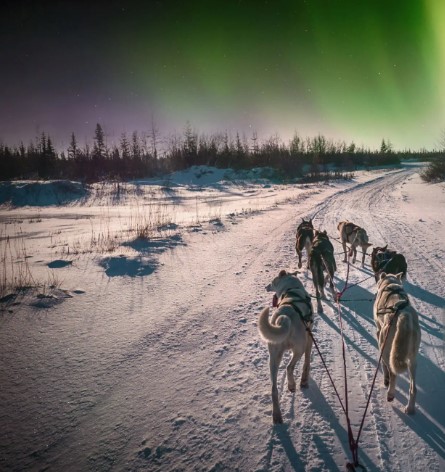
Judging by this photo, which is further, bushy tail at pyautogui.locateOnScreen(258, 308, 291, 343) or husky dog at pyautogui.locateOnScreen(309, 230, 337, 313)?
husky dog at pyautogui.locateOnScreen(309, 230, 337, 313)

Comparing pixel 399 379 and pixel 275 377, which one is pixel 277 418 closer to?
pixel 275 377

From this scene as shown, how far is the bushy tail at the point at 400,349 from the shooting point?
272 cm

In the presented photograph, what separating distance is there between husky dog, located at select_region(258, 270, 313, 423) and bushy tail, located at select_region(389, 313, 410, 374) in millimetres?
822

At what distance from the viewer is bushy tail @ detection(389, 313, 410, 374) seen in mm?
2725

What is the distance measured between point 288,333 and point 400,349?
3.42ft

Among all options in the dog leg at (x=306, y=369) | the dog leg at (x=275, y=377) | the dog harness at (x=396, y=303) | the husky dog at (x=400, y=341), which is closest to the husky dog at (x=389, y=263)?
the dog harness at (x=396, y=303)

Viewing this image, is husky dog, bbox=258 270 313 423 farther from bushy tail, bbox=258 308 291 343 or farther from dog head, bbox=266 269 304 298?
dog head, bbox=266 269 304 298

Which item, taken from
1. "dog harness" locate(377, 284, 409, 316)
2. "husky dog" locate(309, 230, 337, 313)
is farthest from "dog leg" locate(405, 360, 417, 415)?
"husky dog" locate(309, 230, 337, 313)

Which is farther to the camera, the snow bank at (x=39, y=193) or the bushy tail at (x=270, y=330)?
the snow bank at (x=39, y=193)

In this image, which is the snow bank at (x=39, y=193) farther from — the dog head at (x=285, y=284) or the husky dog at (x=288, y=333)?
the husky dog at (x=288, y=333)

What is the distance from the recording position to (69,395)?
3.25 metres

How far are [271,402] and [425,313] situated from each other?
3281 millimetres

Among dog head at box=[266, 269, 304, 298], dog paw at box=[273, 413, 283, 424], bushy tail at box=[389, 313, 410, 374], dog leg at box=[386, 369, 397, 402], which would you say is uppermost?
dog head at box=[266, 269, 304, 298]

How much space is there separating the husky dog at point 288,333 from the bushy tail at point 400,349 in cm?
82
